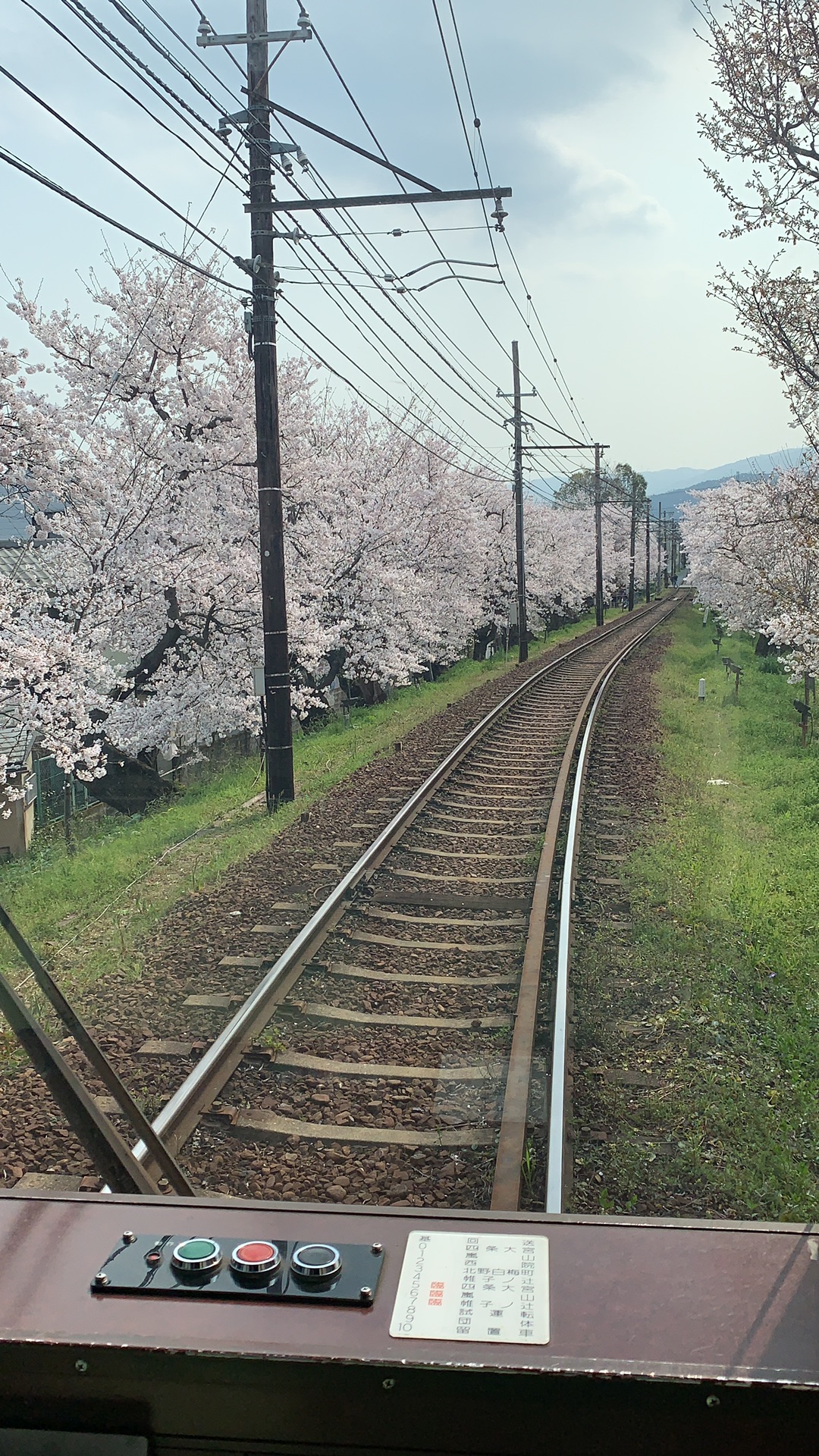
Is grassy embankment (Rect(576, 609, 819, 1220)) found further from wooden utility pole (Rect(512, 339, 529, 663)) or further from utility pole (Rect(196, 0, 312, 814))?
wooden utility pole (Rect(512, 339, 529, 663))

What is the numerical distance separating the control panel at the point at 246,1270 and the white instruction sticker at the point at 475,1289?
65mm

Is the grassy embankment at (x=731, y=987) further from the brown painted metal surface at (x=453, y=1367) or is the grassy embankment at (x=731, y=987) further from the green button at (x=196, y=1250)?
the green button at (x=196, y=1250)

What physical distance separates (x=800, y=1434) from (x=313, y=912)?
5.78m

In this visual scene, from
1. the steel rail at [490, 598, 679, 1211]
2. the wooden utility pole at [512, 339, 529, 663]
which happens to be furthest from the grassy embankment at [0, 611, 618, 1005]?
the wooden utility pole at [512, 339, 529, 663]

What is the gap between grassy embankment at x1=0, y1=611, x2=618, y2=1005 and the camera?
7.40m

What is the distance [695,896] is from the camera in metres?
7.85

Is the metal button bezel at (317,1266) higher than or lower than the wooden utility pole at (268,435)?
lower

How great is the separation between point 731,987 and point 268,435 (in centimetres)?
799

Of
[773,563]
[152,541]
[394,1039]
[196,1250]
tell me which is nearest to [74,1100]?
[196,1250]

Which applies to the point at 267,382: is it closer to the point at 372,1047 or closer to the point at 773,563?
the point at 372,1047

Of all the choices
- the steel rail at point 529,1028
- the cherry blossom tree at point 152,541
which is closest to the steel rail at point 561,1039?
the steel rail at point 529,1028

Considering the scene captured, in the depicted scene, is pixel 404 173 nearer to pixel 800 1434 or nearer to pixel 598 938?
pixel 598 938

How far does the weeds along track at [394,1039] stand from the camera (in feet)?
13.6

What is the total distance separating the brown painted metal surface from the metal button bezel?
0.05 m
